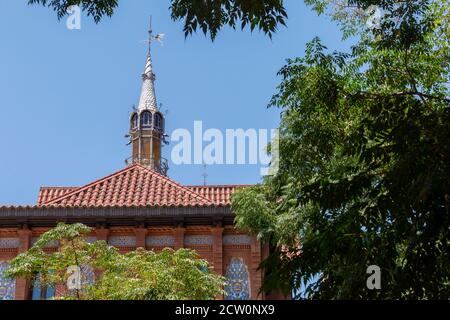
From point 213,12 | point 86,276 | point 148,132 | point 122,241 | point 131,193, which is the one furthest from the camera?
point 148,132

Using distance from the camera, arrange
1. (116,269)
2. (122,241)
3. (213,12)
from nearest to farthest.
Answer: (213,12), (116,269), (122,241)

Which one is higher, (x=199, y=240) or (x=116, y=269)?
(x=199, y=240)

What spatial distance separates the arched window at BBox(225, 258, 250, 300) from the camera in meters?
18.2

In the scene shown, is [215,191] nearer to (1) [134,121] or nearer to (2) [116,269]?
(2) [116,269]

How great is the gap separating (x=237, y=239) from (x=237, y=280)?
968 millimetres

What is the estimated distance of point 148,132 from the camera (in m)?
48.0

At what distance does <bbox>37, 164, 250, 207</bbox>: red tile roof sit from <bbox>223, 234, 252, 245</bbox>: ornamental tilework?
0.81 meters

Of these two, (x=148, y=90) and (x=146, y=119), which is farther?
(x=148, y=90)

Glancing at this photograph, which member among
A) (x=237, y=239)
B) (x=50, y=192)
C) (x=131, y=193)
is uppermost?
(x=50, y=192)

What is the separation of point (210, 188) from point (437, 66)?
886 centimetres

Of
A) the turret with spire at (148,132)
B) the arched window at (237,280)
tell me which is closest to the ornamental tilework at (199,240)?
the arched window at (237,280)

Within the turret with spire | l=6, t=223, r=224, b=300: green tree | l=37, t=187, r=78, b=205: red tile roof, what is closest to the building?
l=37, t=187, r=78, b=205: red tile roof

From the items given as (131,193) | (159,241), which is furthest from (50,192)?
(159,241)
